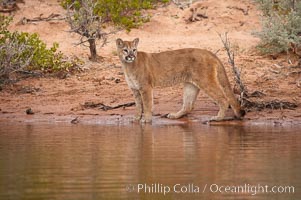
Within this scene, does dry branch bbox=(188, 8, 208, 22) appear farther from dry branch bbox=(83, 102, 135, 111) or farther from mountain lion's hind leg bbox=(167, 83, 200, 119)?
mountain lion's hind leg bbox=(167, 83, 200, 119)

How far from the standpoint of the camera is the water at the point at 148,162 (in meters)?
9.50

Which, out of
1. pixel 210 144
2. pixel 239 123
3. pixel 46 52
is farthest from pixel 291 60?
pixel 210 144

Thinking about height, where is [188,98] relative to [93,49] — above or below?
below

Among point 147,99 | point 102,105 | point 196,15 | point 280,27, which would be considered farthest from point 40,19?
point 147,99

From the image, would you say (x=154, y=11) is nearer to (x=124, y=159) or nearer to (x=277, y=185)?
(x=124, y=159)

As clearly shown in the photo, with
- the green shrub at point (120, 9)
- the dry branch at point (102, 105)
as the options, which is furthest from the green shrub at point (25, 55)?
the green shrub at point (120, 9)

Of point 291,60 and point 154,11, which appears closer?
point 291,60

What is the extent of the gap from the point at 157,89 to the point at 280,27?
267 centimetres

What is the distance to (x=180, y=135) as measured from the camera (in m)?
13.8

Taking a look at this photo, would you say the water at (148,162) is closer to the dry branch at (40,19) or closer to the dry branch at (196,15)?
the dry branch at (40,19)

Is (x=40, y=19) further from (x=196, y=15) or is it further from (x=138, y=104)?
(x=138, y=104)

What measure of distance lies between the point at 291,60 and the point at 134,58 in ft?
13.8

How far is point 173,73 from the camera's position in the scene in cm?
1537

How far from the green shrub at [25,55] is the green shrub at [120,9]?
1.68 metres
